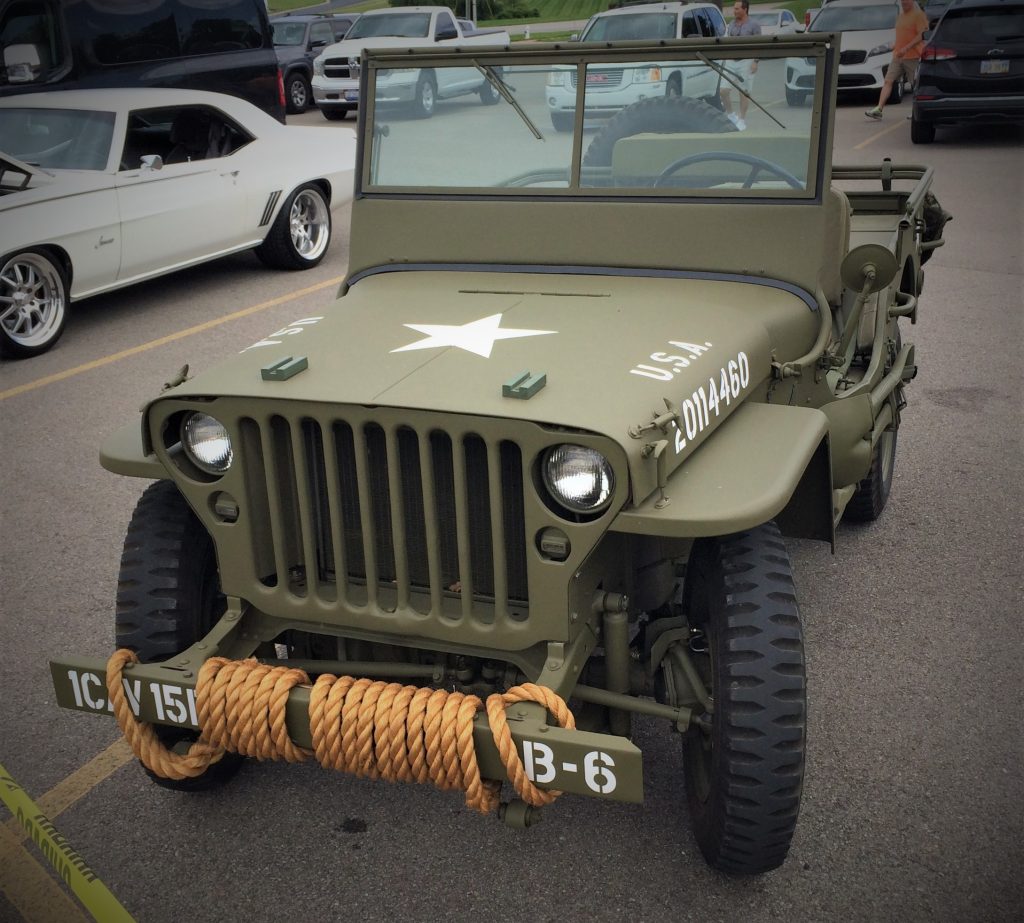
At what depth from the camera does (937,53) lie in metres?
14.3

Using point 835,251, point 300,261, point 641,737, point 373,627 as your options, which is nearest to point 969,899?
point 641,737

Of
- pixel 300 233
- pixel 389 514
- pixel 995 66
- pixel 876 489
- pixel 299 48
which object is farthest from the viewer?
pixel 299 48

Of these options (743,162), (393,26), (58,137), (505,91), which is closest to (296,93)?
(393,26)

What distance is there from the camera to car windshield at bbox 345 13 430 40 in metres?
18.7

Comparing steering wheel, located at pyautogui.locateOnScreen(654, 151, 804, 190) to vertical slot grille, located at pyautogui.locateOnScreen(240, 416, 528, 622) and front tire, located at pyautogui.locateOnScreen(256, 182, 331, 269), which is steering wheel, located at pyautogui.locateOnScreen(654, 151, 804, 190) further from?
front tire, located at pyautogui.locateOnScreen(256, 182, 331, 269)

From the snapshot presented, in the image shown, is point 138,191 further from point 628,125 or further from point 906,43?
point 906,43

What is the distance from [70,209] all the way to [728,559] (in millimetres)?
6240

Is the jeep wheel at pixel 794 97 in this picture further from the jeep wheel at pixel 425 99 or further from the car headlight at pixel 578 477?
the car headlight at pixel 578 477

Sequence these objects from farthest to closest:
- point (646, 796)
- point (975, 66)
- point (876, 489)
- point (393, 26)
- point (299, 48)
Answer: point (299, 48), point (393, 26), point (975, 66), point (876, 489), point (646, 796)

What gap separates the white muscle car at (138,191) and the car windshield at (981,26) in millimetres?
8214

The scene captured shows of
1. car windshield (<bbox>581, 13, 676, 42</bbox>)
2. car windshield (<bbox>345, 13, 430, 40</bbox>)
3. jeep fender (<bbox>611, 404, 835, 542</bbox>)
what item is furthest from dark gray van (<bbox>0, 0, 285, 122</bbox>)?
jeep fender (<bbox>611, 404, 835, 542</bbox>)

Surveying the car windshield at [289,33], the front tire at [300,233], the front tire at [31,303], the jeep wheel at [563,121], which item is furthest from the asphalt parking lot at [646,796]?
the car windshield at [289,33]

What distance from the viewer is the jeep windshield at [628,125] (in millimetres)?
3803

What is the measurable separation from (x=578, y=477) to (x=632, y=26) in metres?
13.9
